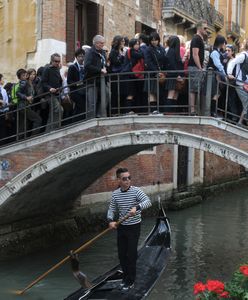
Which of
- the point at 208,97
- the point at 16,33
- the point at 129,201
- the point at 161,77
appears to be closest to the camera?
the point at 129,201

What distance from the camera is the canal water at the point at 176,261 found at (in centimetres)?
867

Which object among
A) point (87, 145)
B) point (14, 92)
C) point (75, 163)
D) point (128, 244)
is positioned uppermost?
point (14, 92)

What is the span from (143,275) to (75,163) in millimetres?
2204

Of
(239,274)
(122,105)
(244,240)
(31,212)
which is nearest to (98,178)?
(31,212)

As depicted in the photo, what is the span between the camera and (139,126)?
8.48m

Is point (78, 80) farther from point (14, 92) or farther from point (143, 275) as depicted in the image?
point (143, 275)

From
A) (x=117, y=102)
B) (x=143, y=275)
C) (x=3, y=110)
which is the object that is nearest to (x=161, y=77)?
(x=117, y=102)

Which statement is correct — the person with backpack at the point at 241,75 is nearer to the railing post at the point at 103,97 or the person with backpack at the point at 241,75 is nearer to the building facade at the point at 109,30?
the railing post at the point at 103,97

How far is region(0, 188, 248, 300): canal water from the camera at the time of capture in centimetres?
867

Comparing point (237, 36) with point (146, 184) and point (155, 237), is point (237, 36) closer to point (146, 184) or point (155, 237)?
point (146, 184)

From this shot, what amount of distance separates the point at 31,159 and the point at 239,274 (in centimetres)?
484

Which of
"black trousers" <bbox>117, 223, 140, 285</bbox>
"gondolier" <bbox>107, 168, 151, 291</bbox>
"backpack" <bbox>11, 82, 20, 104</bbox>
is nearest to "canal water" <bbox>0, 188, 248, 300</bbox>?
"black trousers" <bbox>117, 223, 140, 285</bbox>

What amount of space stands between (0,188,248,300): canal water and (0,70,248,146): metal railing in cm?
198

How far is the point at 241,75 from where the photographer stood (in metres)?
8.30
